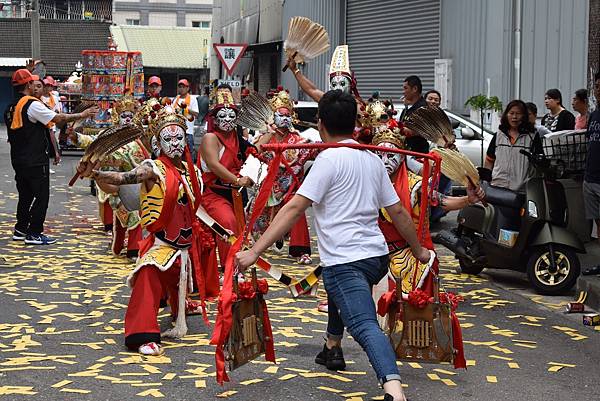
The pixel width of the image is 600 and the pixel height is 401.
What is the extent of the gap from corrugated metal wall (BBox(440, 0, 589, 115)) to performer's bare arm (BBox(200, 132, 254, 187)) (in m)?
9.91

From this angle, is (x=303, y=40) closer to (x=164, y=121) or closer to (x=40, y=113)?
(x=164, y=121)

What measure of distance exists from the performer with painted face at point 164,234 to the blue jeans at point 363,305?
1.88m

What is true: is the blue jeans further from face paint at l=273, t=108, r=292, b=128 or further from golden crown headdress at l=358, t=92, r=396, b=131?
face paint at l=273, t=108, r=292, b=128

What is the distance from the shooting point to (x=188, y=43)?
59062 millimetres

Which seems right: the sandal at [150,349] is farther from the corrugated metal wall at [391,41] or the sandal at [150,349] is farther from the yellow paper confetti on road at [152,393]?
the corrugated metal wall at [391,41]

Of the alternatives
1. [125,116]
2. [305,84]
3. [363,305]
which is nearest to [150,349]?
[363,305]

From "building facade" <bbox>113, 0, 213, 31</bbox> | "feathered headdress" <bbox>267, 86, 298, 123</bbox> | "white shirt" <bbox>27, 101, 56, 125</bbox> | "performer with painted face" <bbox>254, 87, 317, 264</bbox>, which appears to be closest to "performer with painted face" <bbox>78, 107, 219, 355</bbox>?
"performer with painted face" <bbox>254, 87, 317, 264</bbox>

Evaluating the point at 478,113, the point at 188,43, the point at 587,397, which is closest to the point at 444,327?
the point at 587,397

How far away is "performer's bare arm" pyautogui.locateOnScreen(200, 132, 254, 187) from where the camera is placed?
9.82 metres

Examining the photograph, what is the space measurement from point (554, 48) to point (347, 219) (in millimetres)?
13832

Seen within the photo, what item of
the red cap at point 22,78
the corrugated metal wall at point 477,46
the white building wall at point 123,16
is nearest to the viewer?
the red cap at point 22,78

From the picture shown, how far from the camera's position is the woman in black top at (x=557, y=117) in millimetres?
14438

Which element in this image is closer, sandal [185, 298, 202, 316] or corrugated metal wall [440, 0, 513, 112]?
sandal [185, 298, 202, 316]

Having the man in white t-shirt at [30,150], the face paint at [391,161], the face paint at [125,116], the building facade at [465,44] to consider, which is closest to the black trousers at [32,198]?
the man in white t-shirt at [30,150]
